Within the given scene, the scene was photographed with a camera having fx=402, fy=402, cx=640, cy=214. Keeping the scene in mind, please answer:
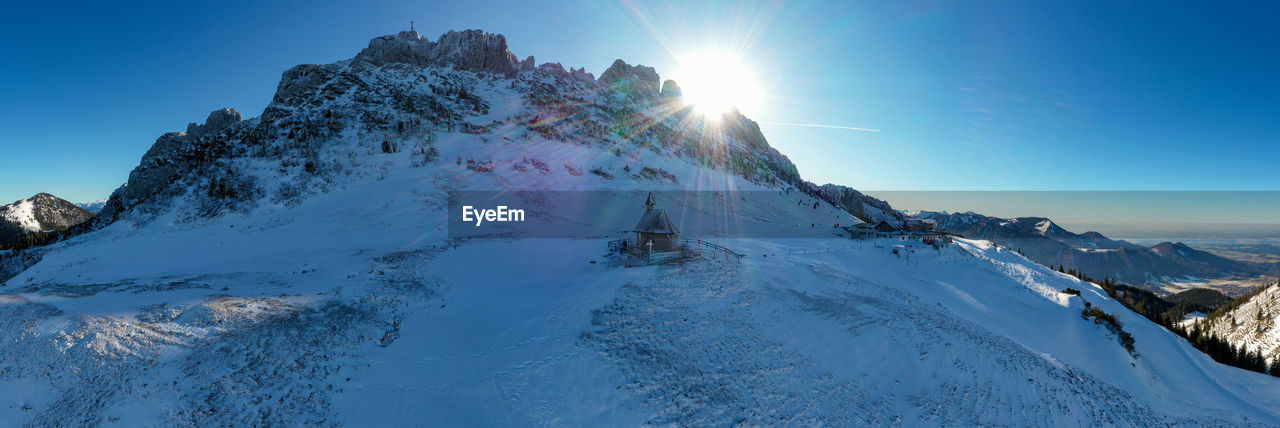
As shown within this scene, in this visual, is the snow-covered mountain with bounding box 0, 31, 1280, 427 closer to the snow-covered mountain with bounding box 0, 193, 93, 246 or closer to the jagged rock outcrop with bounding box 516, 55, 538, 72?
the jagged rock outcrop with bounding box 516, 55, 538, 72

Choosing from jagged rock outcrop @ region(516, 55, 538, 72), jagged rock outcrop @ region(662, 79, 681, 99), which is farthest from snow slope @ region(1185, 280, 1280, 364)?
jagged rock outcrop @ region(516, 55, 538, 72)

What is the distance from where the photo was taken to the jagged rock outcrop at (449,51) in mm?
71125

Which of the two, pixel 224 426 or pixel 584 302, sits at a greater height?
pixel 584 302

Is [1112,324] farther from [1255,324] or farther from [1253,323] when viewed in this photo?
[1253,323]

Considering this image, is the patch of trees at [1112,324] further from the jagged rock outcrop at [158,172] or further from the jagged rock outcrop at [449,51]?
the jagged rock outcrop at [449,51]

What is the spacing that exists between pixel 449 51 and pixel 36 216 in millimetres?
100152

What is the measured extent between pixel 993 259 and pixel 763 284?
3325 centimetres

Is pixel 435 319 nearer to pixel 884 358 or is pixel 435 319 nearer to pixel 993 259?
pixel 884 358

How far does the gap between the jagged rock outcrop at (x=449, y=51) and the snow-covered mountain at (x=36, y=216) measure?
61.9 m

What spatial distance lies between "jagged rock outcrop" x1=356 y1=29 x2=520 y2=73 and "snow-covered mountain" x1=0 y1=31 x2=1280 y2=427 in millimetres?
32478

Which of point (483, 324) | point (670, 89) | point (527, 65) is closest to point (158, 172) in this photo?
point (483, 324)

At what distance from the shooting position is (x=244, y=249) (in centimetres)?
2489

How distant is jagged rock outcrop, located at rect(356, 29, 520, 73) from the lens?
71.1 meters

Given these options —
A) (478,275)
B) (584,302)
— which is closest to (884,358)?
(584,302)
